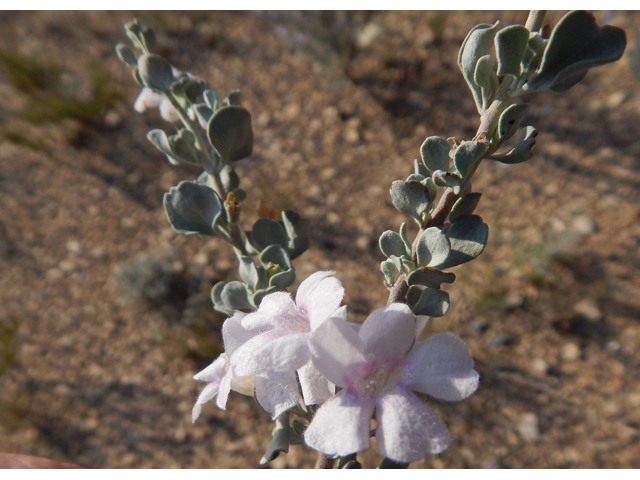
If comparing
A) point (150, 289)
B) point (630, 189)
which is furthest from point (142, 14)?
point (630, 189)

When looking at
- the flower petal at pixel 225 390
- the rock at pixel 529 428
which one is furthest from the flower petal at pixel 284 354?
the rock at pixel 529 428

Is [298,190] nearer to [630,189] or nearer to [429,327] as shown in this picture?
[429,327]

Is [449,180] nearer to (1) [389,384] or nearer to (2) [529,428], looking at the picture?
(1) [389,384]

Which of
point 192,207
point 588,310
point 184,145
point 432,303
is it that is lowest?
point 588,310

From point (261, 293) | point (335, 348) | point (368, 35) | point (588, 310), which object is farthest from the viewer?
point (368, 35)

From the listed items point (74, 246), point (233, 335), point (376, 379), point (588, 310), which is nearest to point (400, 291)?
point (376, 379)

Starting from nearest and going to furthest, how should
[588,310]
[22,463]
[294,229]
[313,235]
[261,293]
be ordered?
[261,293]
[294,229]
[22,463]
[588,310]
[313,235]
